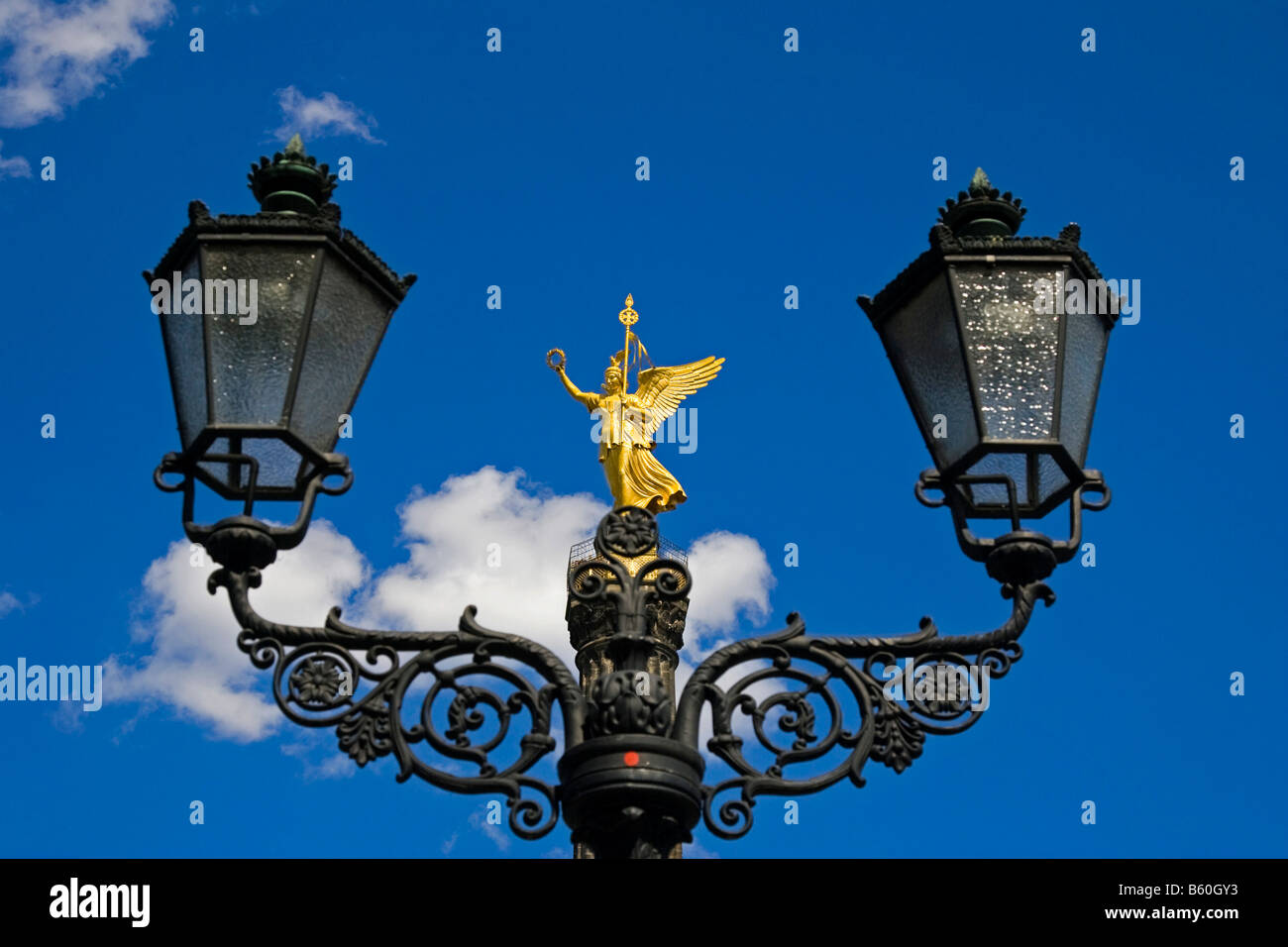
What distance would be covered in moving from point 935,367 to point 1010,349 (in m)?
0.18

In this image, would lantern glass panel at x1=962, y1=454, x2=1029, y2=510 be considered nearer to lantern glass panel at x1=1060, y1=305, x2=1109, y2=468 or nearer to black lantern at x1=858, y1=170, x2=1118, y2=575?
black lantern at x1=858, y1=170, x2=1118, y2=575

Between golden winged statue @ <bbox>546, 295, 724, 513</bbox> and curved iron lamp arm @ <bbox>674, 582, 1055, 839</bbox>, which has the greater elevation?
golden winged statue @ <bbox>546, 295, 724, 513</bbox>

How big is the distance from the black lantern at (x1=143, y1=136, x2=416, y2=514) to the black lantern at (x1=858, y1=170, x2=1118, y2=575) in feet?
3.88

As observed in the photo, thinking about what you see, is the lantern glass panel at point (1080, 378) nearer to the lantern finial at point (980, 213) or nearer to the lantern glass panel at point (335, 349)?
the lantern finial at point (980, 213)

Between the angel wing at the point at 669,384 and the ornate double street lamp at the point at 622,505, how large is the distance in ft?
95.2

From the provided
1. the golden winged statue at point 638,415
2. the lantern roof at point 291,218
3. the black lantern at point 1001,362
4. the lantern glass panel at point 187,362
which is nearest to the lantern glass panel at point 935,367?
the black lantern at point 1001,362

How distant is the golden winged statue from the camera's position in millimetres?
34344

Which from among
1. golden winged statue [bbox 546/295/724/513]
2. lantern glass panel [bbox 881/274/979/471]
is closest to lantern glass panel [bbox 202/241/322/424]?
lantern glass panel [bbox 881/274/979/471]

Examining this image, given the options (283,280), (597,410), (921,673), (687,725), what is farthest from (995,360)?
(597,410)

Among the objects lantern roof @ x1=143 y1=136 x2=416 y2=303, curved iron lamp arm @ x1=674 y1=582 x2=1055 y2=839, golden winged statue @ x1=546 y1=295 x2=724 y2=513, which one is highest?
golden winged statue @ x1=546 y1=295 x2=724 y2=513

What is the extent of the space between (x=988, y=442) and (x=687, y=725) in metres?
0.90

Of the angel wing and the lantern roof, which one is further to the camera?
the angel wing

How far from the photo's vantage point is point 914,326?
191 inches

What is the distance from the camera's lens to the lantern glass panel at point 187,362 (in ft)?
14.8
